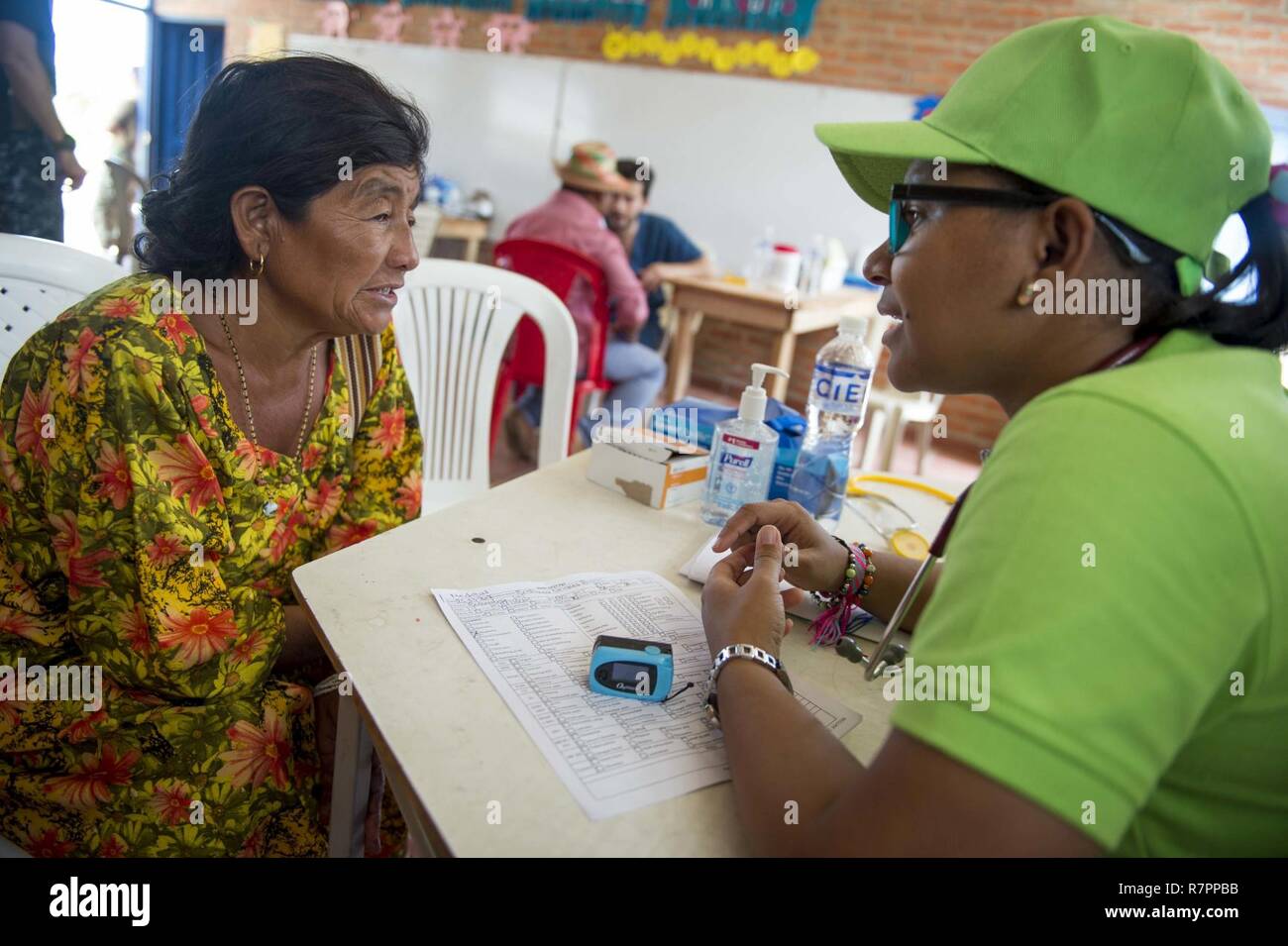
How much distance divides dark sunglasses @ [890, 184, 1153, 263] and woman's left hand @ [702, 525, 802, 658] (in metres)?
0.40

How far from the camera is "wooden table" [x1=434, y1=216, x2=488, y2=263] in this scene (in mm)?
7161

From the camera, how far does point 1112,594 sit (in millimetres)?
592

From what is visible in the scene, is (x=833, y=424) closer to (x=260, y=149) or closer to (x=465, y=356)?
(x=465, y=356)

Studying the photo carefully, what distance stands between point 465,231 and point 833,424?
6.06 meters

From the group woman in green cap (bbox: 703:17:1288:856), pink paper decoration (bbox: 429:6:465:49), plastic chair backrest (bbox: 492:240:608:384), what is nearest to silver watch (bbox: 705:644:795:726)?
woman in green cap (bbox: 703:17:1288:856)

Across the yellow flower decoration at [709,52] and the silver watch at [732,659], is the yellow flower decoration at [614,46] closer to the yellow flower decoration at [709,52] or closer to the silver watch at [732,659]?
the yellow flower decoration at [709,52]

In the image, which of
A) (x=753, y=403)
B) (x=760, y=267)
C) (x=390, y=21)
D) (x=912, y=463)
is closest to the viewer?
(x=753, y=403)

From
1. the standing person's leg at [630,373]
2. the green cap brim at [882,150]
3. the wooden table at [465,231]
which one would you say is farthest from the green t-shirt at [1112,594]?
the wooden table at [465,231]

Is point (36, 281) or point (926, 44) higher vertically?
point (926, 44)

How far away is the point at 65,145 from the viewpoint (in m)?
3.04

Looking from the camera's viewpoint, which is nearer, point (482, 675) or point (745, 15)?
point (482, 675)

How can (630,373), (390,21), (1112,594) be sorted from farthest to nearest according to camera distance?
(390,21), (630,373), (1112,594)

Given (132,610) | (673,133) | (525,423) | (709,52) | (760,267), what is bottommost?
(525,423)

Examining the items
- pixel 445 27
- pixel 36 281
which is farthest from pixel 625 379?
Result: pixel 445 27
